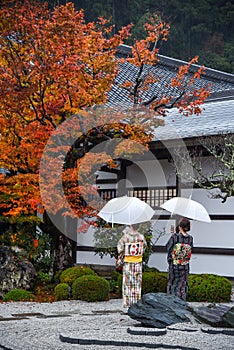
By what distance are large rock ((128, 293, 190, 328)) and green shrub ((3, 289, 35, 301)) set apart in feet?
12.5

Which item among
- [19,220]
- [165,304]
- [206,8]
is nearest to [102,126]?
[19,220]

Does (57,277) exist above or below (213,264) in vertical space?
below

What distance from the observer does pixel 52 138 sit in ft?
41.0

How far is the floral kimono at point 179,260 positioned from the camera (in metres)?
10.5

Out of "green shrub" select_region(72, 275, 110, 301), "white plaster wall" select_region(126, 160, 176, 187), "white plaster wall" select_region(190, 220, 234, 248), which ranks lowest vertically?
"green shrub" select_region(72, 275, 110, 301)

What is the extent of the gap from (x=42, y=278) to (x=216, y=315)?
653 centimetres

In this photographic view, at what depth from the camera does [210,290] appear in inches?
468

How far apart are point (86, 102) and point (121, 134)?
1.20m

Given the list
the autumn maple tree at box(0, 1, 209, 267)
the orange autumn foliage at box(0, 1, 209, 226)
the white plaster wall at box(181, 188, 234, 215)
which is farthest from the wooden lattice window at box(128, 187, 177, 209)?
the orange autumn foliage at box(0, 1, 209, 226)

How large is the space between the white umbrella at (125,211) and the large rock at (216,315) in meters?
3.20

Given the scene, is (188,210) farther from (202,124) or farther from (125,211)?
(202,124)

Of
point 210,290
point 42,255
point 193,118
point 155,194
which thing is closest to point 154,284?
point 210,290

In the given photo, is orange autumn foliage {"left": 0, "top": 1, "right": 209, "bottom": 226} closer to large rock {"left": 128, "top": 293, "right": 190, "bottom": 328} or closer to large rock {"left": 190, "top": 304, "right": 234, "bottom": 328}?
large rock {"left": 128, "top": 293, "right": 190, "bottom": 328}

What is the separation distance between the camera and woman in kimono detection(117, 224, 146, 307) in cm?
1108
